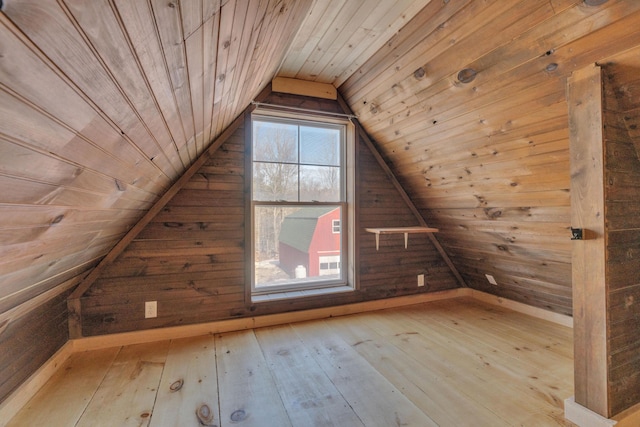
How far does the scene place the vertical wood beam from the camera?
1411 millimetres

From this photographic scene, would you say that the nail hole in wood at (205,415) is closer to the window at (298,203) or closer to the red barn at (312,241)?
the window at (298,203)

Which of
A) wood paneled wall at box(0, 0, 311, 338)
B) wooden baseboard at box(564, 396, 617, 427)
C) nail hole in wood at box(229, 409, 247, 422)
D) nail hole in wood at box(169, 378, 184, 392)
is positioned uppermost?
wood paneled wall at box(0, 0, 311, 338)

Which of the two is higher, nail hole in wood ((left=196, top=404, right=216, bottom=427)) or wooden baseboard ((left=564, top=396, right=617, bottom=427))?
wooden baseboard ((left=564, top=396, right=617, bottom=427))

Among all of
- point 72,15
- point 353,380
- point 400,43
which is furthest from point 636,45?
point 353,380

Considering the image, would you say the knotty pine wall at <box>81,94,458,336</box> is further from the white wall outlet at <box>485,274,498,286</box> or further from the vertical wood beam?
the vertical wood beam

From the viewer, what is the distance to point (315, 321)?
2834 mm

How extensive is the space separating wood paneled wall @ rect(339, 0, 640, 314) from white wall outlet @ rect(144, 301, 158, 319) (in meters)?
2.44

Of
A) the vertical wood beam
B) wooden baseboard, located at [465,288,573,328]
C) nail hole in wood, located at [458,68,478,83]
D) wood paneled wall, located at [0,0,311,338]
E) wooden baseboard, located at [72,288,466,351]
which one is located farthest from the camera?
wooden baseboard, located at [465,288,573,328]

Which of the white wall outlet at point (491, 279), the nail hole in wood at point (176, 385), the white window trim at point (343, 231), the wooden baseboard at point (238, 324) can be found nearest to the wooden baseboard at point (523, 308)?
the white wall outlet at point (491, 279)

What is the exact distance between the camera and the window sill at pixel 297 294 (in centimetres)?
275

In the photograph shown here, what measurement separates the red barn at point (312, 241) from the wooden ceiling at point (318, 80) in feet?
2.96

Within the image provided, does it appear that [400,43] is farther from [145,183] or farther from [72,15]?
[72,15]

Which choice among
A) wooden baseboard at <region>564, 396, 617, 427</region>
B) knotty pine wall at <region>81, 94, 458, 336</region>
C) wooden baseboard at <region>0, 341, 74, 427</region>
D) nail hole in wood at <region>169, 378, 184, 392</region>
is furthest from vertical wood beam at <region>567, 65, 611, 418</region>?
wooden baseboard at <region>0, 341, 74, 427</region>

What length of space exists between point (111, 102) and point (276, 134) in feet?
7.30
